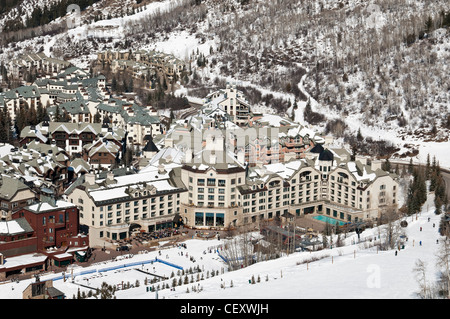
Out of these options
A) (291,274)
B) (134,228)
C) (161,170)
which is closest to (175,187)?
(161,170)

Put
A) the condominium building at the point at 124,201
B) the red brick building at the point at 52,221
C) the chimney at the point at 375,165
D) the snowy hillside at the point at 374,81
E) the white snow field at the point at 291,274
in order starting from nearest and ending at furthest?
the white snow field at the point at 291,274
the red brick building at the point at 52,221
the condominium building at the point at 124,201
the chimney at the point at 375,165
the snowy hillside at the point at 374,81

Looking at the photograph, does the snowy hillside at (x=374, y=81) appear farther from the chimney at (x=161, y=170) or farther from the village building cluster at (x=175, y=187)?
the chimney at (x=161, y=170)

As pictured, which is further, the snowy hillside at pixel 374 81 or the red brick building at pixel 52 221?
the snowy hillside at pixel 374 81

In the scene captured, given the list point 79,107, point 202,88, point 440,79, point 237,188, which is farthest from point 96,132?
point 440,79

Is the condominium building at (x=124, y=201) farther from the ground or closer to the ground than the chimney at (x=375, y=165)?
closer to the ground

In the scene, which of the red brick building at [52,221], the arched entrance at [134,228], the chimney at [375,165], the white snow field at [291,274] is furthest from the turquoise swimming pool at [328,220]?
the red brick building at [52,221]

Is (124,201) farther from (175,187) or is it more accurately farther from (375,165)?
(375,165)

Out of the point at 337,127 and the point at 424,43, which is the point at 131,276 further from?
the point at 424,43

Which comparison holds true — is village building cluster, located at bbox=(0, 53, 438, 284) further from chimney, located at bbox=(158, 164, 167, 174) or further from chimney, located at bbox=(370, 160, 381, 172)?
chimney, located at bbox=(370, 160, 381, 172)

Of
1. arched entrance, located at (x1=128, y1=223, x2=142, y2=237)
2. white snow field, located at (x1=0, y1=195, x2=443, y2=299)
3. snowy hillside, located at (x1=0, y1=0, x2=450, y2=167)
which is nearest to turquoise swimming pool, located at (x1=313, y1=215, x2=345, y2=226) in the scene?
white snow field, located at (x1=0, y1=195, x2=443, y2=299)
